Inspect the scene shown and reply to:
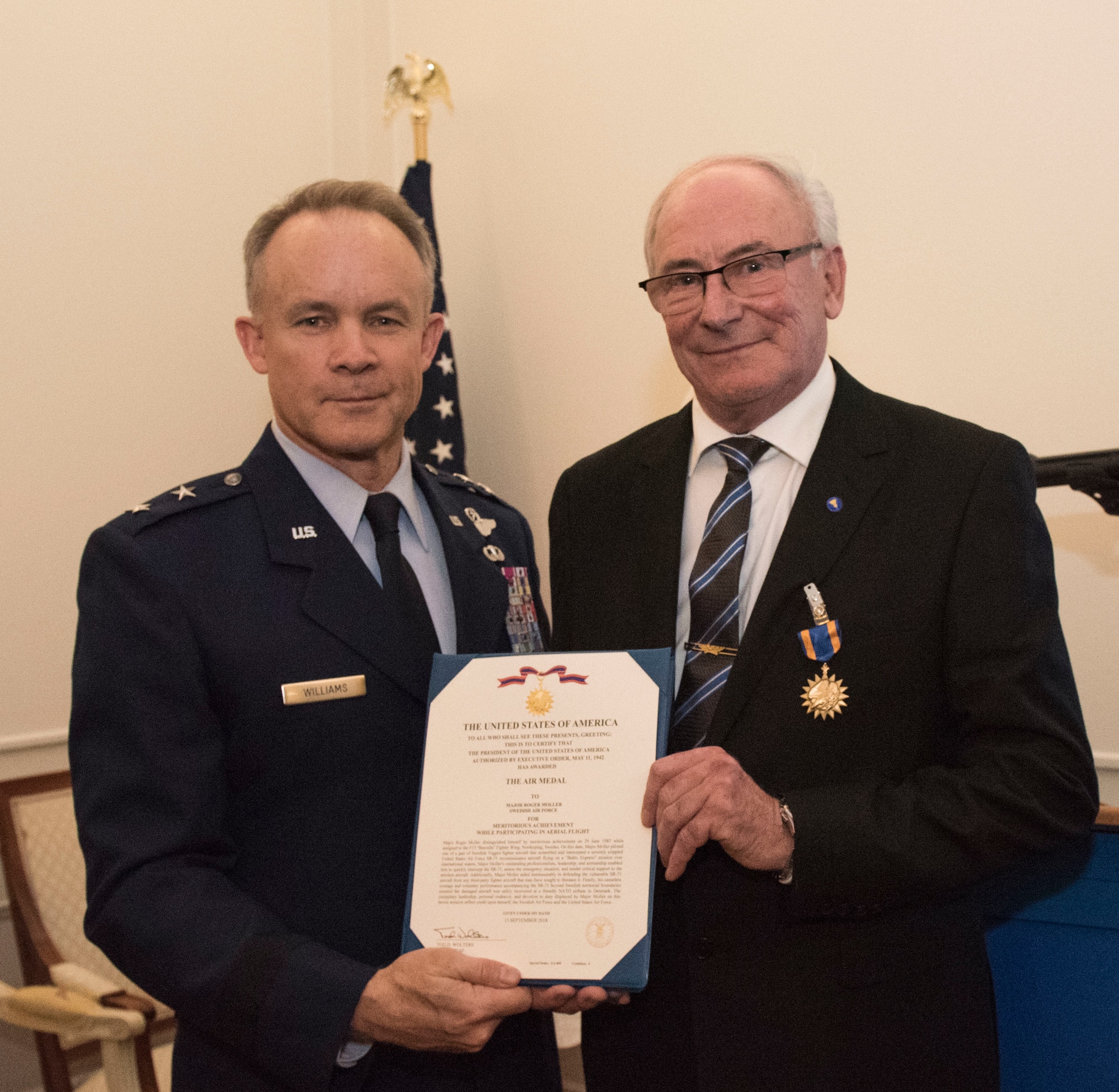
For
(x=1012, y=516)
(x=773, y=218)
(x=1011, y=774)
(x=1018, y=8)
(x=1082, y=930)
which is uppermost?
(x=1018, y=8)

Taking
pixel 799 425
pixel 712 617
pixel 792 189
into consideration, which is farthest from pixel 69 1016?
pixel 792 189

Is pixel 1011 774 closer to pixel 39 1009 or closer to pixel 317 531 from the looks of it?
pixel 317 531

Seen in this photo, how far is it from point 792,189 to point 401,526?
37.5 inches

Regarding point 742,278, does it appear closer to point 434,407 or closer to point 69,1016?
point 69,1016

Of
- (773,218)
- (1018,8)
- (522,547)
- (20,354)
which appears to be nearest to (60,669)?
(20,354)

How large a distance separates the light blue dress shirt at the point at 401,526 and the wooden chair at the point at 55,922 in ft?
4.06

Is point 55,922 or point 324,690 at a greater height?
point 324,690

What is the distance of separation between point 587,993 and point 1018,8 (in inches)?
107

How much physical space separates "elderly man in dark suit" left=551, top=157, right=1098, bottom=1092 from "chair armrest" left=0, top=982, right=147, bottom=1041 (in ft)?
3.72

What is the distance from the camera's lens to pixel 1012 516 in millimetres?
1632

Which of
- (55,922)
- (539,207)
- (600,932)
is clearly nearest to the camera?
(600,932)

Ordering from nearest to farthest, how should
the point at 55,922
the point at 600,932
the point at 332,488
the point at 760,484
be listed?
the point at 600,932 < the point at 760,484 < the point at 332,488 < the point at 55,922

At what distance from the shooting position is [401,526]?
2049 mm

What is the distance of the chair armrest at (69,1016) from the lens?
2336 millimetres
